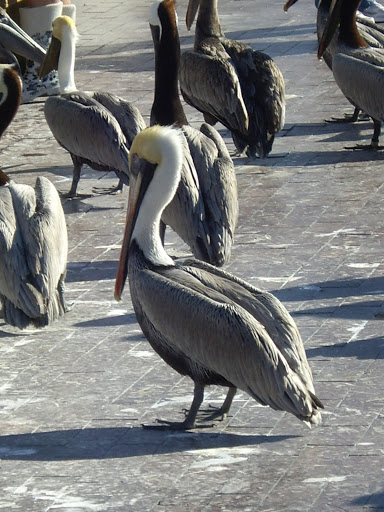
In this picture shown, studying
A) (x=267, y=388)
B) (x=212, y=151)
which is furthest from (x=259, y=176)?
(x=267, y=388)

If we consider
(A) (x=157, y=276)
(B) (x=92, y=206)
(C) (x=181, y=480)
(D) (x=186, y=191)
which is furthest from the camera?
(B) (x=92, y=206)

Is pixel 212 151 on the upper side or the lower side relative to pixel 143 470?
upper

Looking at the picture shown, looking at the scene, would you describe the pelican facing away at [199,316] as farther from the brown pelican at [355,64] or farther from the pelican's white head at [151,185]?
the brown pelican at [355,64]

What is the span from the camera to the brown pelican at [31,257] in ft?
21.8

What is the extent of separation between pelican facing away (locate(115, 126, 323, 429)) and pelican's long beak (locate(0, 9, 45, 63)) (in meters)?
6.13

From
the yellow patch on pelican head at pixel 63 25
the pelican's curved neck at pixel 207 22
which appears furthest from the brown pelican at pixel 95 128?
the pelican's curved neck at pixel 207 22

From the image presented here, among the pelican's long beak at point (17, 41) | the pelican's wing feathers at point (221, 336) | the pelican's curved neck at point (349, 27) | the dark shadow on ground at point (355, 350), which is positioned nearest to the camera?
the pelican's wing feathers at point (221, 336)

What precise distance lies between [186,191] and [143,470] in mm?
2489

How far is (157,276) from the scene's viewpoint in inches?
221

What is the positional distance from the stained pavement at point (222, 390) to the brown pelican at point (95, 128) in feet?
0.99

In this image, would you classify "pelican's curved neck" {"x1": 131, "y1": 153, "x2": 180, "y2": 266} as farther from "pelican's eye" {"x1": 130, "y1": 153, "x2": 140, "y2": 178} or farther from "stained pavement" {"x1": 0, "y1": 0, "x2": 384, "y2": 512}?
"stained pavement" {"x1": 0, "y1": 0, "x2": 384, "y2": 512}

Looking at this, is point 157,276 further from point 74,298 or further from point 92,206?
point 92,206

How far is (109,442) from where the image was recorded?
18.1ft

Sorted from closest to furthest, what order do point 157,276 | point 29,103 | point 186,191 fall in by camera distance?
point 157,276 → point 186,191 → point 29,103
